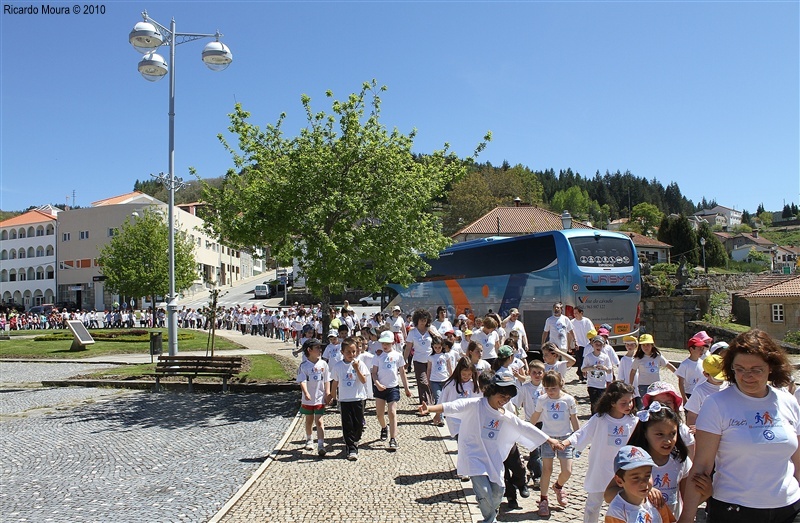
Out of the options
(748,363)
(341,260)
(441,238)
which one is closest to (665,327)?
(441,238)

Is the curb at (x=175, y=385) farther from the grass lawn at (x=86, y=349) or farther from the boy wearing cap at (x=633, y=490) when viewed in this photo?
the boy wearing cap at (x=633, y=490)

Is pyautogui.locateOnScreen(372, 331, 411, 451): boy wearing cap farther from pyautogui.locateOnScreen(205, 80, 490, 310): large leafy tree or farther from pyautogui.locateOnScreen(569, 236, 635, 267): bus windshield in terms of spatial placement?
pyautogui.locateOnScreen(569, 236, 635, 267): bus windshield

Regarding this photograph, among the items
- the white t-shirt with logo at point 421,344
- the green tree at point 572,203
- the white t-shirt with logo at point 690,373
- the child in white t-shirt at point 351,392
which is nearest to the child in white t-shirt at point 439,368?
the white t-shirt with logo at point 421,344

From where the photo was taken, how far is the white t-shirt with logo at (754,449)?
137 inches

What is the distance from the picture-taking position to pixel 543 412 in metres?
6.62

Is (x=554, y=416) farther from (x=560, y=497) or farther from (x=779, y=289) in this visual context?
(x=779, y=289)

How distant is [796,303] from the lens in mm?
37188

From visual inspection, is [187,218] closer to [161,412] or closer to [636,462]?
[161,412]

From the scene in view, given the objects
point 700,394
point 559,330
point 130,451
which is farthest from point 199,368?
point 700,394

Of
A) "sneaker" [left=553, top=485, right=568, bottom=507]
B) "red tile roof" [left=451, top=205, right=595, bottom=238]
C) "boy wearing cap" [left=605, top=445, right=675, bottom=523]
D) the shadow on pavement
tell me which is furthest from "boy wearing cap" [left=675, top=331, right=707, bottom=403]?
"red tile roof" [left=451, top=205, right=595, bottom=238]

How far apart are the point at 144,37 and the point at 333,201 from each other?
240 inches

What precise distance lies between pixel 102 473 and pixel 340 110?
8.44 metres

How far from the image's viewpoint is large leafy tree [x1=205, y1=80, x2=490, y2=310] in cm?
1297

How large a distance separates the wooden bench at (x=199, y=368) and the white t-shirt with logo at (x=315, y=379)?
18.6 feet
